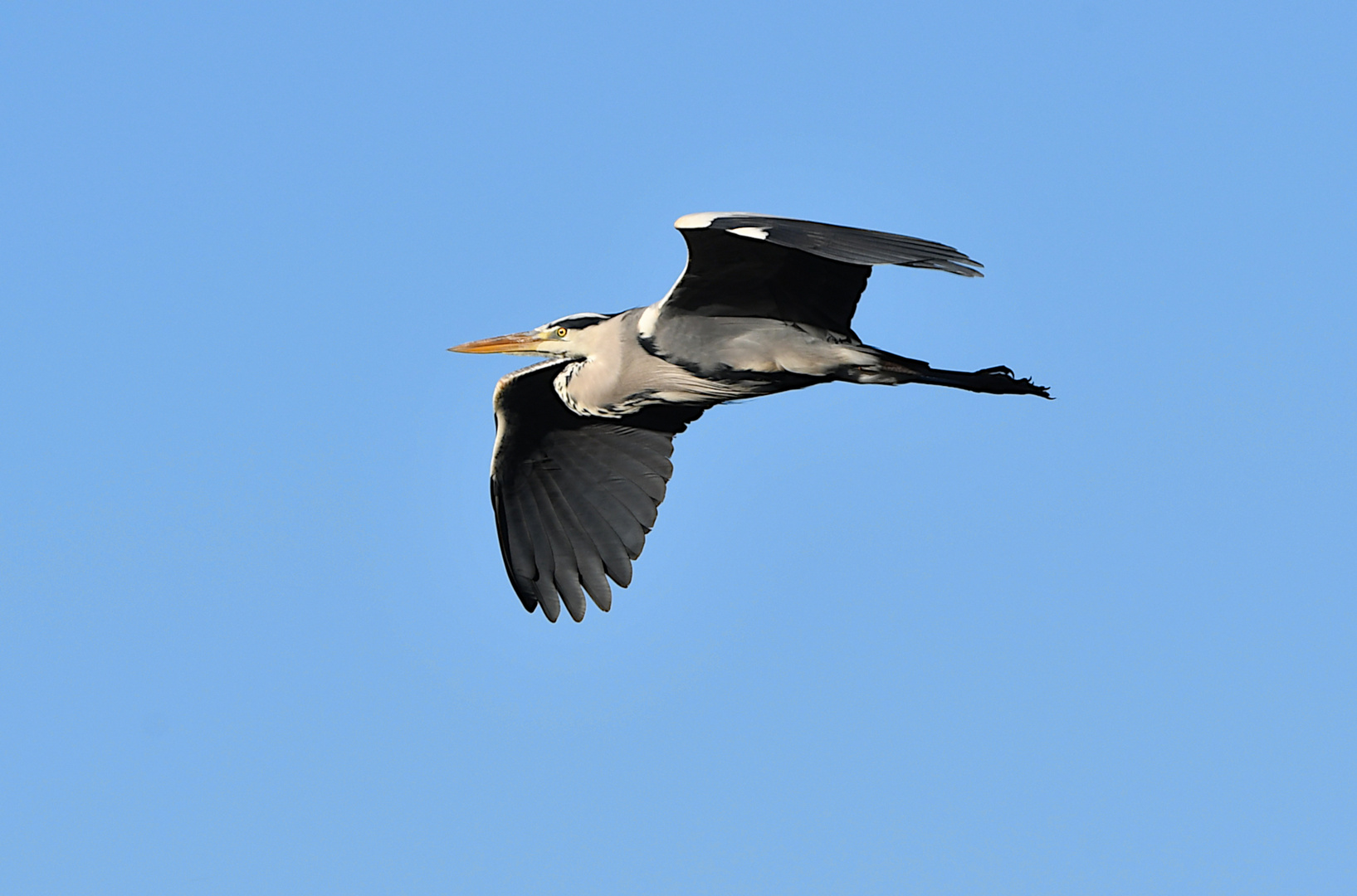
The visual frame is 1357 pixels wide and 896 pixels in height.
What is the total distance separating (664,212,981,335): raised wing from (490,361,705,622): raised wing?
180cm

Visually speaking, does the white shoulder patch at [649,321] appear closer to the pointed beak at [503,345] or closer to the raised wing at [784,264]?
the raised wing at [784,264]

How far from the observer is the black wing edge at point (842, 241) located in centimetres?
646

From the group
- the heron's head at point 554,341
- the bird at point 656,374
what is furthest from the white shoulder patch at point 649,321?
the heron's head at point 554,341

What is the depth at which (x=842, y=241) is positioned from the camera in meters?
6.75

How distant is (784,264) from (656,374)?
3.62ft

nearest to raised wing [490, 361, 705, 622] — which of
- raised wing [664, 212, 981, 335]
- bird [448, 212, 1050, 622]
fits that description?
bird [448, 212, 1050, 622]

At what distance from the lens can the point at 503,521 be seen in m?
9.88

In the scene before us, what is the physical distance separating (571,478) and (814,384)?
2.25 meters

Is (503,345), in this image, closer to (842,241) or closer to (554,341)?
(554,341)

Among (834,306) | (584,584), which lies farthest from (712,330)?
(584,584)

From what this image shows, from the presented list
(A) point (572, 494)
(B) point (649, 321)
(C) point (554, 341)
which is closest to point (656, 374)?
(B) point (649, 321)

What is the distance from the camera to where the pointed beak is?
929cm

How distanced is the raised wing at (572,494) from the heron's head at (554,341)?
39cm

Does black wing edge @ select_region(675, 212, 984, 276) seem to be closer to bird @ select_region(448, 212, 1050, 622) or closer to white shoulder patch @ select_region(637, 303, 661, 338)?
bird @ select_region(448, 212, 1050, 622)
